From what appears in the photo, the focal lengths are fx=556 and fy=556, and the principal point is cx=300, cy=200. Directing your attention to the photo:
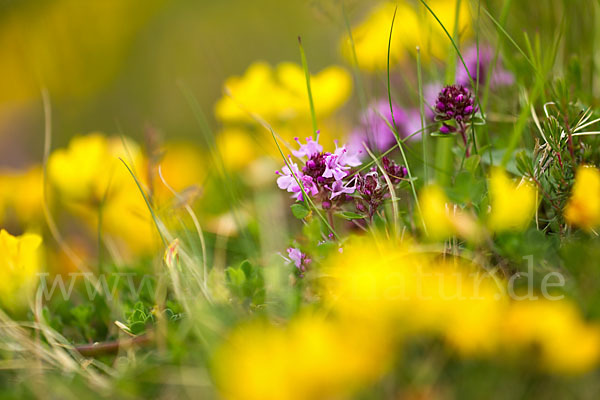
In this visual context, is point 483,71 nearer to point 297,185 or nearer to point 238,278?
point 297,185

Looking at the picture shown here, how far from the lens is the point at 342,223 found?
1292 mm

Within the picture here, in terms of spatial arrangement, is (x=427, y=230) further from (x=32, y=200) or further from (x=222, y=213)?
(x=32, y=200)

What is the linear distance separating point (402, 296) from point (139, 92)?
13.7ft

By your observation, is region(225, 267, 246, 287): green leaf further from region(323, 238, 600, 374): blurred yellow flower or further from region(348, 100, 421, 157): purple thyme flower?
region(348, 100, 421, 157): purple thyme flower

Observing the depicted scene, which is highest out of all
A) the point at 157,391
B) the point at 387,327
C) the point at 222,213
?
the point at 387,327

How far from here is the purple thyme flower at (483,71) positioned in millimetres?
1504

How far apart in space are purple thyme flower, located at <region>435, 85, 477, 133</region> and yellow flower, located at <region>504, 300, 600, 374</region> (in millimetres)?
454

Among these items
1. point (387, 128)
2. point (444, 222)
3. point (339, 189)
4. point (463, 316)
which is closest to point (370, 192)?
point (339, 189)

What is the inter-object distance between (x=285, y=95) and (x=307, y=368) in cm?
133

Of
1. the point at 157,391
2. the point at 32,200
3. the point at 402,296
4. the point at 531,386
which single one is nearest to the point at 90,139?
the point at 32,200

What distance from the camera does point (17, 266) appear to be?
1.09 metres

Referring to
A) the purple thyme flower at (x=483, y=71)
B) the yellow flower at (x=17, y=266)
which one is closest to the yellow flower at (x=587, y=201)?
the purple thyme flower at (x=483, y=71)

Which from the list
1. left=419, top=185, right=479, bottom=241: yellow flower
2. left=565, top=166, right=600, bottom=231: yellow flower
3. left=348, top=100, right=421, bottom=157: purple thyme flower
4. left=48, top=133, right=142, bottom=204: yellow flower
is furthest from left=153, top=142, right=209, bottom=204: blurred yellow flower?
left=565, top=166, right=600, bottom=231: yellow flower

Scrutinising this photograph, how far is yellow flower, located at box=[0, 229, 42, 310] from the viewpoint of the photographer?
3.55 ft
